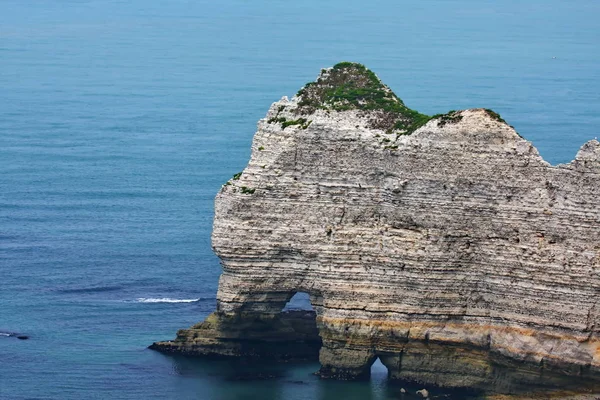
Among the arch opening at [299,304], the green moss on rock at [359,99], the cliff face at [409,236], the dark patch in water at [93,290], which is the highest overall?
the green moss on rock at [359,99]

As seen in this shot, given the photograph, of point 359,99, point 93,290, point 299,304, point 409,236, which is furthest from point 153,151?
point 409,236

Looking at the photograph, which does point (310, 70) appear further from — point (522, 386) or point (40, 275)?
point (522, 386)

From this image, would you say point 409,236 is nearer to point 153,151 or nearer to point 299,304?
point 299,304

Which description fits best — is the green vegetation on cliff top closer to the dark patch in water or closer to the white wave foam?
the white wave foam

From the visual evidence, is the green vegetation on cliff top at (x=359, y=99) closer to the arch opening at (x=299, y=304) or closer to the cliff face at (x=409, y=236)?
the cliff face at (x=409, y=236)

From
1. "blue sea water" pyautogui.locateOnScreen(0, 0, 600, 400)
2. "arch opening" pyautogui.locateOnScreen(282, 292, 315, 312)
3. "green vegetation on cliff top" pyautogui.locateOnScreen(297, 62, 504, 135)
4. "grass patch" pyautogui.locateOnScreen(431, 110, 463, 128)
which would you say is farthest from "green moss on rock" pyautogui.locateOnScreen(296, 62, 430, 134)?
"arch opening" pyautogui.locateOnScreen(282, 292, 315, 312)

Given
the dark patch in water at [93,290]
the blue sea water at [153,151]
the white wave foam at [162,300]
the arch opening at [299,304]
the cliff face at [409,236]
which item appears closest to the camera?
the cliff face at [409,236]

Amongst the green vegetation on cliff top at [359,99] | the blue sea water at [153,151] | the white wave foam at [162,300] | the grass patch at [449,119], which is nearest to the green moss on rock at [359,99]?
the green vegetation on cliff top at [359,99]
